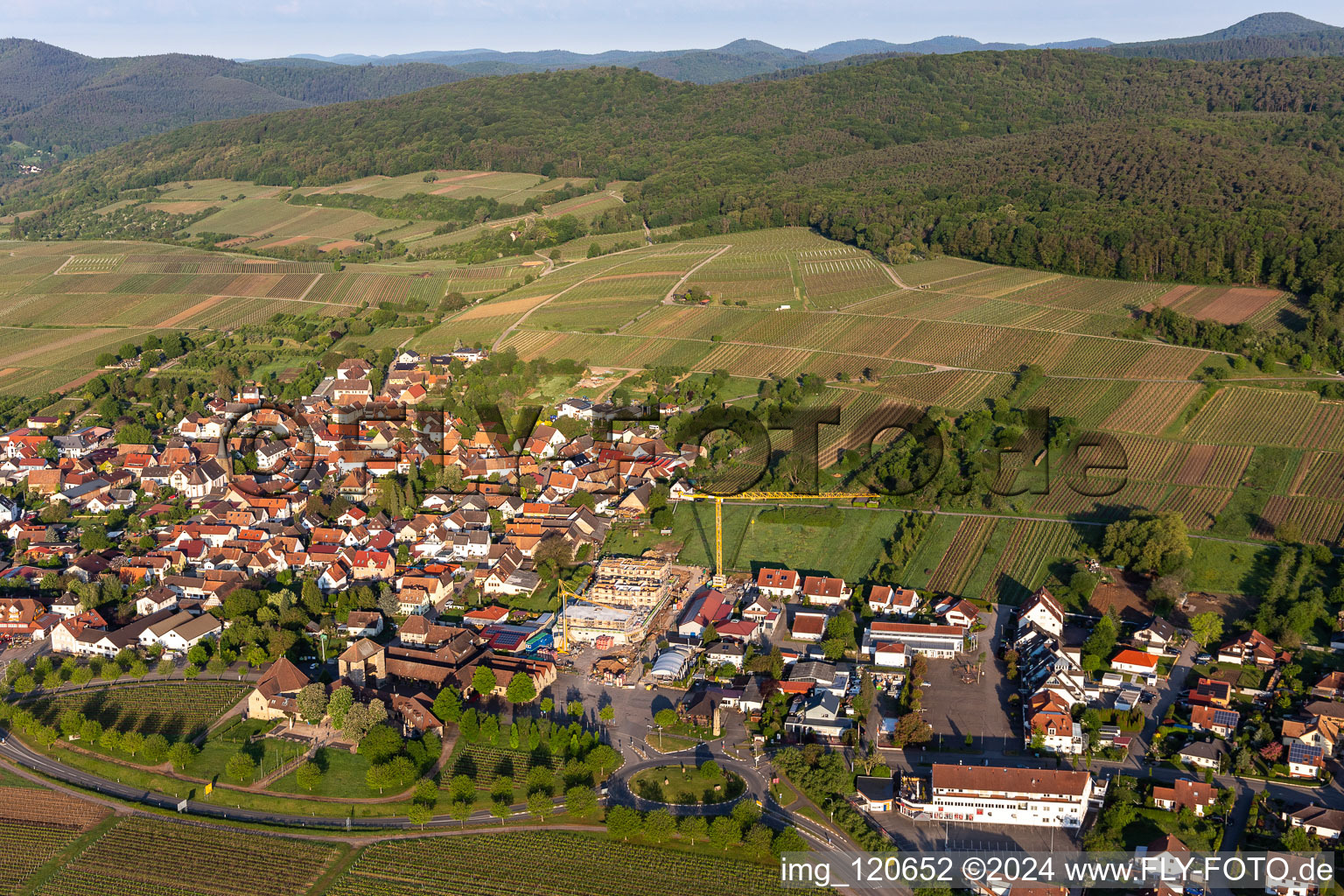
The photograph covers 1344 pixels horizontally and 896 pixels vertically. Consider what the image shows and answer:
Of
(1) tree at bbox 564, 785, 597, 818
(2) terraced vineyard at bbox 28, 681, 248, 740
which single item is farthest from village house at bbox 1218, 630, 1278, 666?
(2) terraced vineyard at bbox 28, 681, 248, 740

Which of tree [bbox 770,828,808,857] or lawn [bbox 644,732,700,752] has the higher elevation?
lawn [bbox 644,732,700,752]

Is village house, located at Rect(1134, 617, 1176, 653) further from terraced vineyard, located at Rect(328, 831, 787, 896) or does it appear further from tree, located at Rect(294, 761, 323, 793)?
tree, located at Rect(294, 761, 323, 793)

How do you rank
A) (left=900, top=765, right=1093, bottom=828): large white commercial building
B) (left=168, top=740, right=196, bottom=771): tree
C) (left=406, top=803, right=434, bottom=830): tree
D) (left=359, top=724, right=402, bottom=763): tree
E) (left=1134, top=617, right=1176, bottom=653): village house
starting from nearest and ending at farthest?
1. (left=900, top=765, right=1093, bottom=828): large white commercial building
2. (left=406, top=803, right=434, bottom=830): tree
3. (left=359, top=724, right=402, bottom=763): tree
4. (left=168, top=740, right=196, bottom=771): tree
5. (left=1134, top=617, right=1176, bottom=653): village house

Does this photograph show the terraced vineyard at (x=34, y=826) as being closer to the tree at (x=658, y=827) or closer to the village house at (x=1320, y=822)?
the tree at (x=658, y=827)

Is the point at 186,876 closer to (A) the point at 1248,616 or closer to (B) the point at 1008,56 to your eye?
(A) the point at 1248,616

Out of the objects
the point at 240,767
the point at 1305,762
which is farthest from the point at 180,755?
the point at 1305,762

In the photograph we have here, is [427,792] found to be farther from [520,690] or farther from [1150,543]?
[1150,543]

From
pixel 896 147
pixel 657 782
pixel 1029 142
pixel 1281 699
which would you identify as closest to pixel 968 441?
pixel 1281 699
